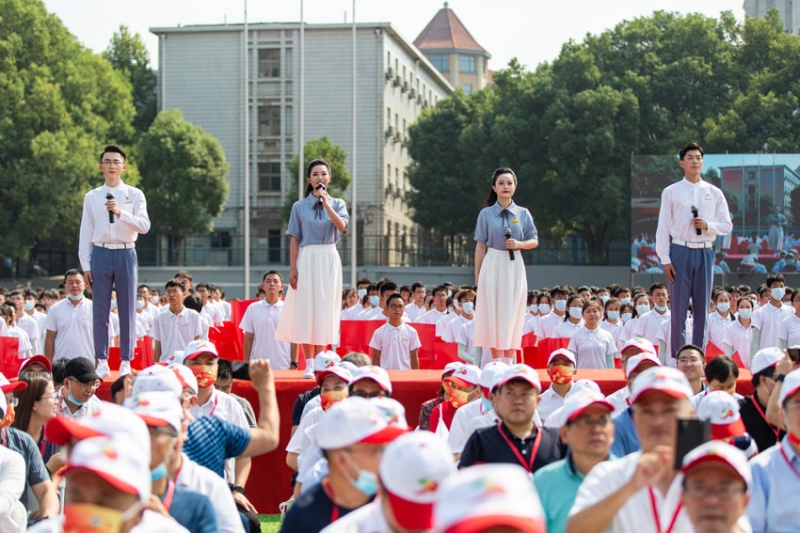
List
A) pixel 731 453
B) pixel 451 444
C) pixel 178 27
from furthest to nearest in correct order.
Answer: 1. pixel 178 27
2. pixel 451 444
3. pixel 731 453

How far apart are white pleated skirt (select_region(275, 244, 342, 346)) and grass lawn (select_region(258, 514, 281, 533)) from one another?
174 cm

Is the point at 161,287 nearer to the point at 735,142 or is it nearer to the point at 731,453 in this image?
the point at 735,142

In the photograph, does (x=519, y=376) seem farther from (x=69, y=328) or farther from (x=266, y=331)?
(x=69, y=328)

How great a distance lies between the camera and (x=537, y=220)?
47875mm

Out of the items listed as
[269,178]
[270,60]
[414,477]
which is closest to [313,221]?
[414,477]

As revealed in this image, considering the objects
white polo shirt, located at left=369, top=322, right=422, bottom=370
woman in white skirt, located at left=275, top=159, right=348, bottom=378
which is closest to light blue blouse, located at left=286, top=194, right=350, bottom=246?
woman in white skirt, located at left=275, top=159, right=348, bottom=378

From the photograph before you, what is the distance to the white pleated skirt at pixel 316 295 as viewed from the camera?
35.1ft

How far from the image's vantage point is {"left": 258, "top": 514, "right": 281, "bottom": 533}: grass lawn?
9.92 metres

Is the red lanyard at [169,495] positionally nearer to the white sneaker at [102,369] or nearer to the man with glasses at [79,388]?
the man with glasses at [79,388]

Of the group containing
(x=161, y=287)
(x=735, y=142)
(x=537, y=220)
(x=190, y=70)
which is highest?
(x=190, y=70)

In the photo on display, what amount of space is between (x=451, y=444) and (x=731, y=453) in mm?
3735

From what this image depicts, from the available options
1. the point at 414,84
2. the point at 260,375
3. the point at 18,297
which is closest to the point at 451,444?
the point at 260,375

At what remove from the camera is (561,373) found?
898 centimetres

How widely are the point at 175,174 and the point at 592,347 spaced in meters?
39.5
